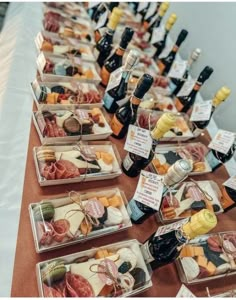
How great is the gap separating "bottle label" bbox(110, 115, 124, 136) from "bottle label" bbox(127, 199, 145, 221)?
0.98 ft

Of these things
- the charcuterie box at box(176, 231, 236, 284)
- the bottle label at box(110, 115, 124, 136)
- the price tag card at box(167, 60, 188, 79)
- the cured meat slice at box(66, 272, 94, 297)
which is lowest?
the cured meat slice at box(66, 272, 94, 297)

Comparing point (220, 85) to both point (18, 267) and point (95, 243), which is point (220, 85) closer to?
point (95, 243)

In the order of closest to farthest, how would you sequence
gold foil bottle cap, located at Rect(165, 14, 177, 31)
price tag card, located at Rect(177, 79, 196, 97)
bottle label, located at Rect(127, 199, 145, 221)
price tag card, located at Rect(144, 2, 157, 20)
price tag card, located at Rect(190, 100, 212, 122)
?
1. bottle label, located at Rect(127, 199, 145, 221)
2. price tag card, located at Rect(190, 100, 212, 122)
3. price tag card, located at Rect(177, 79, 196, 97)
4. gold foil bottle cap, located at Rect(165, 14, 177, 31)
5. price tag card, located at Rect(144, 2, 157, 20)

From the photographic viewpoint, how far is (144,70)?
4.34ft

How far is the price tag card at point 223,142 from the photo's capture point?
996 mm

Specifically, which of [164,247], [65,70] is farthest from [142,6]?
[164,247]

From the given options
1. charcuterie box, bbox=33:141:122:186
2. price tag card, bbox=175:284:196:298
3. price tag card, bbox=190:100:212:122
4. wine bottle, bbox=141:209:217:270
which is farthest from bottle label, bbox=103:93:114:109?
price tag card, bbox=175:284:196:298

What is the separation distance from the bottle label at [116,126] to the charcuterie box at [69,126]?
0.03 m

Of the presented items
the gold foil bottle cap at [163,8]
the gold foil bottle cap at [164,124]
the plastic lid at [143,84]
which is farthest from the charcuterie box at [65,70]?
the gold foil bottle cap at [163,8]

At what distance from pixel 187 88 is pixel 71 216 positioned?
803 mm

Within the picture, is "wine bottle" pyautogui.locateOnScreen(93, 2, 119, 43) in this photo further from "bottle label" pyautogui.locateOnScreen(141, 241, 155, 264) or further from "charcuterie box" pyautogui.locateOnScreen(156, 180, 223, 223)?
"bottle label" pyautogui.locateOnScreen(141, 241, 155, 264)

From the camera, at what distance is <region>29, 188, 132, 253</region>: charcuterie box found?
2.15 ft

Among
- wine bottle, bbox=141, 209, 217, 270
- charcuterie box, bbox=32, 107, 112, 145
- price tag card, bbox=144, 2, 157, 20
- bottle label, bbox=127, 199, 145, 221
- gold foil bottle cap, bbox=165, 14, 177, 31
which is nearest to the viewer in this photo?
wine bottle, bbox=141, 209, 217, 270

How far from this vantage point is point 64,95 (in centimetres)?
99
